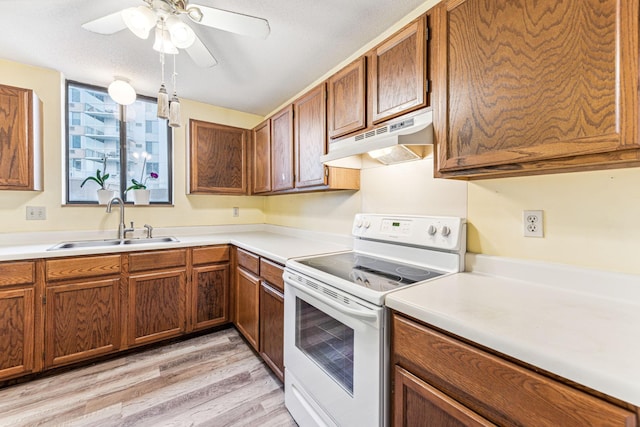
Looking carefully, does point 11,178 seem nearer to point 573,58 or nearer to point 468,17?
point 468,17

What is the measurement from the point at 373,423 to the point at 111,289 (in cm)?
204

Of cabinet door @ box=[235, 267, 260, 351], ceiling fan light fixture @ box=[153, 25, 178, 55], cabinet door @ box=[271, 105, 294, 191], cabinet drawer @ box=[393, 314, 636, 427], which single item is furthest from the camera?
cabinet door @ box=[271, 105, 294, 191]

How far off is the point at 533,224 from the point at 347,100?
1182 mm

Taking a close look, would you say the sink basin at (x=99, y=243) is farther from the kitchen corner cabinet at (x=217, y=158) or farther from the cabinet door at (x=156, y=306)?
the kitchen corner cabinet at (x=217, y=158)

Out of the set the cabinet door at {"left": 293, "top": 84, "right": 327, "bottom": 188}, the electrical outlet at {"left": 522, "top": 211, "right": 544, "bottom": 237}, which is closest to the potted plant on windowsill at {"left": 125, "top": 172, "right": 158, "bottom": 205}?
the cabinet door at {"left": 293, "top": 84, "right": 327, "bottom": 188}

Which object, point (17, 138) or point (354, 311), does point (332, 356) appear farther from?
point (17, 138)

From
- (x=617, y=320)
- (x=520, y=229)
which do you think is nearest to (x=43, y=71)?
(x=520, y=229)

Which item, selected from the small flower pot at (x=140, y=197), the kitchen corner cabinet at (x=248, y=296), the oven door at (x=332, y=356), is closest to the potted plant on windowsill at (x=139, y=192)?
the small flower pot at (x=140, y=197)

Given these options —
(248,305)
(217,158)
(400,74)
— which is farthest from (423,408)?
(217,158)

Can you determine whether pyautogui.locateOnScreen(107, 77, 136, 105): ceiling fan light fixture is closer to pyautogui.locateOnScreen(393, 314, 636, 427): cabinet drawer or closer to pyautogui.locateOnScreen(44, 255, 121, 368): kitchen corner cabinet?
pyautogui.locateOnScreen(44, 255, 121, 368): kitchen corner cabinet

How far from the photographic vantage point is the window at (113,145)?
97.0 inches

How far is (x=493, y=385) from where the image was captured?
0.71 meters

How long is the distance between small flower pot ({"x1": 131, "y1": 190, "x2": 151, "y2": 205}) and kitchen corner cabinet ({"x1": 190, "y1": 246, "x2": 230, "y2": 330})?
808 millimetres

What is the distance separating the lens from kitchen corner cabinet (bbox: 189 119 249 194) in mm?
2709
